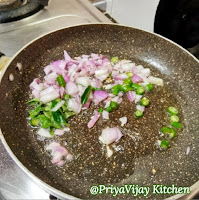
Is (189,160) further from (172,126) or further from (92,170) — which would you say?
(92,170)

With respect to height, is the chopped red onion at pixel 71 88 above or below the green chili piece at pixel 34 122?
above

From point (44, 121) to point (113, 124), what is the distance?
31 centimetres

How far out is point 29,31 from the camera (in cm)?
155

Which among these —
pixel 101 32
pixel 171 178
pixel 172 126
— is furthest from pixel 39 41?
pixel 171 178

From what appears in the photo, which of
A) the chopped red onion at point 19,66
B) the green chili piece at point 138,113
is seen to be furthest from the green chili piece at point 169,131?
the chopped red onion at point 19,66

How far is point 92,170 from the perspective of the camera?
39.0 inches

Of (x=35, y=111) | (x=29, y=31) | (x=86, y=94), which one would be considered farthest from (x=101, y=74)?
(x=29, y=31)

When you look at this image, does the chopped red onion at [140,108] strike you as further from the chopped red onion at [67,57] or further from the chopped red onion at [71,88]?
the chopped red onion at [67,57]

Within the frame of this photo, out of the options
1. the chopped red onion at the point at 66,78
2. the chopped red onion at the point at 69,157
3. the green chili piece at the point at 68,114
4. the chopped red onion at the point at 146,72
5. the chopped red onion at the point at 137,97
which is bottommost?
the chopped red onion at the point at 69,157

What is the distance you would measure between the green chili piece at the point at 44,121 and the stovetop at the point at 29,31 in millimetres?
190

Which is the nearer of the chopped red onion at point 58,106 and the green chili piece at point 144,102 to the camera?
the chopped red onion at point 58,106

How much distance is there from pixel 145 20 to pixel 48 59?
147cm

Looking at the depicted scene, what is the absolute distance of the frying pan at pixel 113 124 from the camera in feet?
3.18

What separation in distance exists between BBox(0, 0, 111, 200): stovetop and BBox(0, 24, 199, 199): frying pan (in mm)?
87
